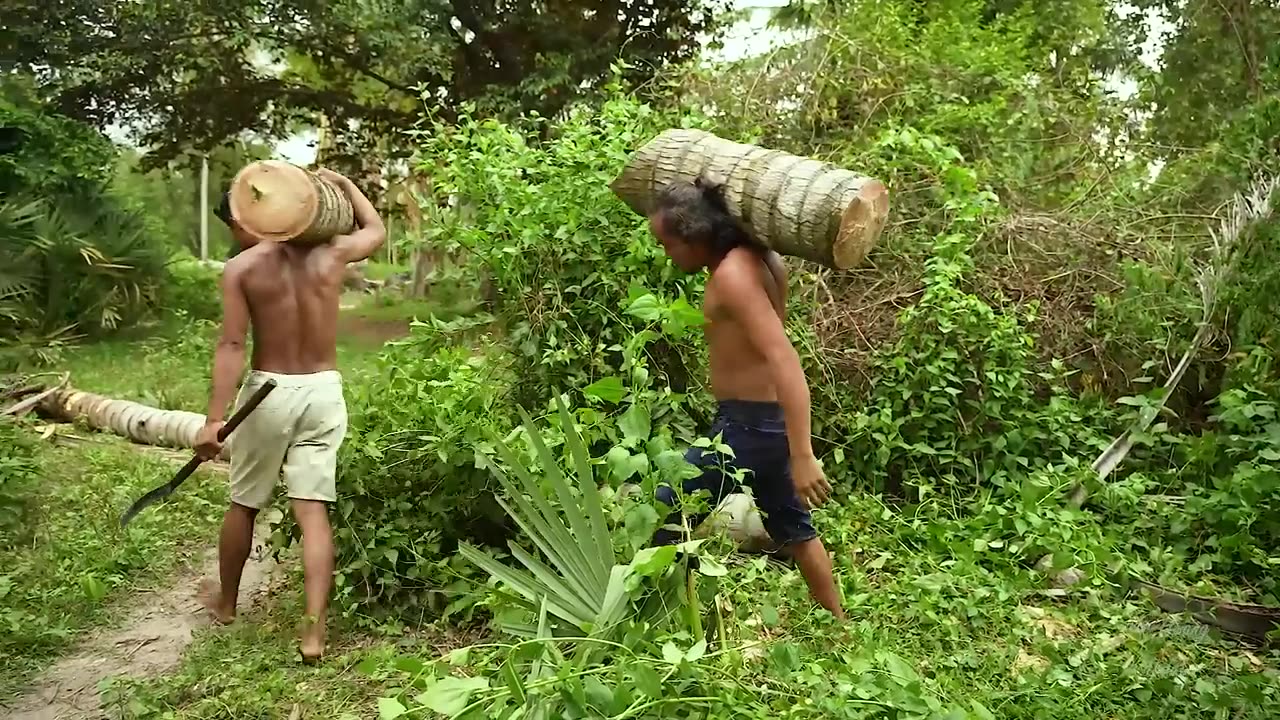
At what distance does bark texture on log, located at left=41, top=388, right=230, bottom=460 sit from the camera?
605 centimetres

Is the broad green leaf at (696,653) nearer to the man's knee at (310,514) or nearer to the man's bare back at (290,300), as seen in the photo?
the man's knee at (310,514)

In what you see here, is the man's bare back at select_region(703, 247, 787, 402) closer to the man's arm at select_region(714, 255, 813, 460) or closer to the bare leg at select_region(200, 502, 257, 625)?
the man's arm at select_region(714, 255, 813, 460)

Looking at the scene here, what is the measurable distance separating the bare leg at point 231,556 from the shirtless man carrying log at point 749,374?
1.50 meters

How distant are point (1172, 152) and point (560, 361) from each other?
16.6ft

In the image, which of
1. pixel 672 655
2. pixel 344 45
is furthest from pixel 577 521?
pixel 344 45

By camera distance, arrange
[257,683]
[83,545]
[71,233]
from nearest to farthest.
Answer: [257,683] < [83,545] < [71,233]

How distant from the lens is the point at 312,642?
3088 millimetres

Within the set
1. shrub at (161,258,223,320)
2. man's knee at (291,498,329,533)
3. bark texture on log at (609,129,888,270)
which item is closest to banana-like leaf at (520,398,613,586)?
bark texture on log at (609,129,888,270)

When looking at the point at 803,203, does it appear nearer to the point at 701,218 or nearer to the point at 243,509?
the point at 701,218

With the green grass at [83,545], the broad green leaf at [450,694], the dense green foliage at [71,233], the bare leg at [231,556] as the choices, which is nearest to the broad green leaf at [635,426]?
the broad green leaf at [450,694]

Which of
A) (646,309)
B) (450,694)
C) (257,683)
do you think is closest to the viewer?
(450,694)

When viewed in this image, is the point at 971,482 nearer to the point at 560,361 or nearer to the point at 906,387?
the point at 906,387

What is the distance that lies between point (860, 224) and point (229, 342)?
85.6 inches

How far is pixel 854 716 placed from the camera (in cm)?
203
